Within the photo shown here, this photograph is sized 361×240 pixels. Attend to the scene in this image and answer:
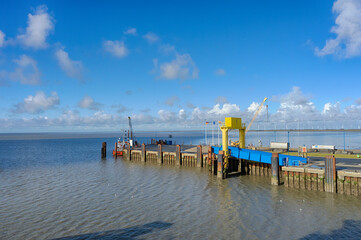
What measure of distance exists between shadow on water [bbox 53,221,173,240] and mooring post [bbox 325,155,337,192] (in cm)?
1550

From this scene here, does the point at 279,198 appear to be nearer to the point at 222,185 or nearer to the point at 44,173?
the point at 222,185

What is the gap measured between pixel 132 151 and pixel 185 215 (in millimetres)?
33409

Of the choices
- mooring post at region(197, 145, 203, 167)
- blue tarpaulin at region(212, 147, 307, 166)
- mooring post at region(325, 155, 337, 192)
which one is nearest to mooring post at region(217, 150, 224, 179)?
blue tarpaulin at region(212, 147, 307, 166)

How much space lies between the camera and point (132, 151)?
49500 mm

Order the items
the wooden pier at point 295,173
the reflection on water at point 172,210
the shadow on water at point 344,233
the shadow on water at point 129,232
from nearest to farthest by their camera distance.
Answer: the shadow on water at point 344,233, the shadow on water at point 129,232, the reflection on water at point 172,210, the wooden pier at point 295,173

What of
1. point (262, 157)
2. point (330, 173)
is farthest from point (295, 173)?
point (262, 157)

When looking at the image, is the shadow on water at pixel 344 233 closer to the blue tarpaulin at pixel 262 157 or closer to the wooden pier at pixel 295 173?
the wooden pier at pixel 295 173

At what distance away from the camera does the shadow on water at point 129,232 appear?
47.0ft

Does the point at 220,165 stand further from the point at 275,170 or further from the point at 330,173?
the point at 330,173

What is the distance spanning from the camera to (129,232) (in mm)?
14992

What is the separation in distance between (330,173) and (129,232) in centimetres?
1854

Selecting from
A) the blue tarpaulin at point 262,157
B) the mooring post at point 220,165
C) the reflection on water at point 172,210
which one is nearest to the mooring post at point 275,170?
the reflection on water at point 172,210

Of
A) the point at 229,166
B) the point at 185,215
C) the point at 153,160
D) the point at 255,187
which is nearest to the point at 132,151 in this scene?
the point at 153,160

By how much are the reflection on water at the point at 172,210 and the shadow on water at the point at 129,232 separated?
0.06m
